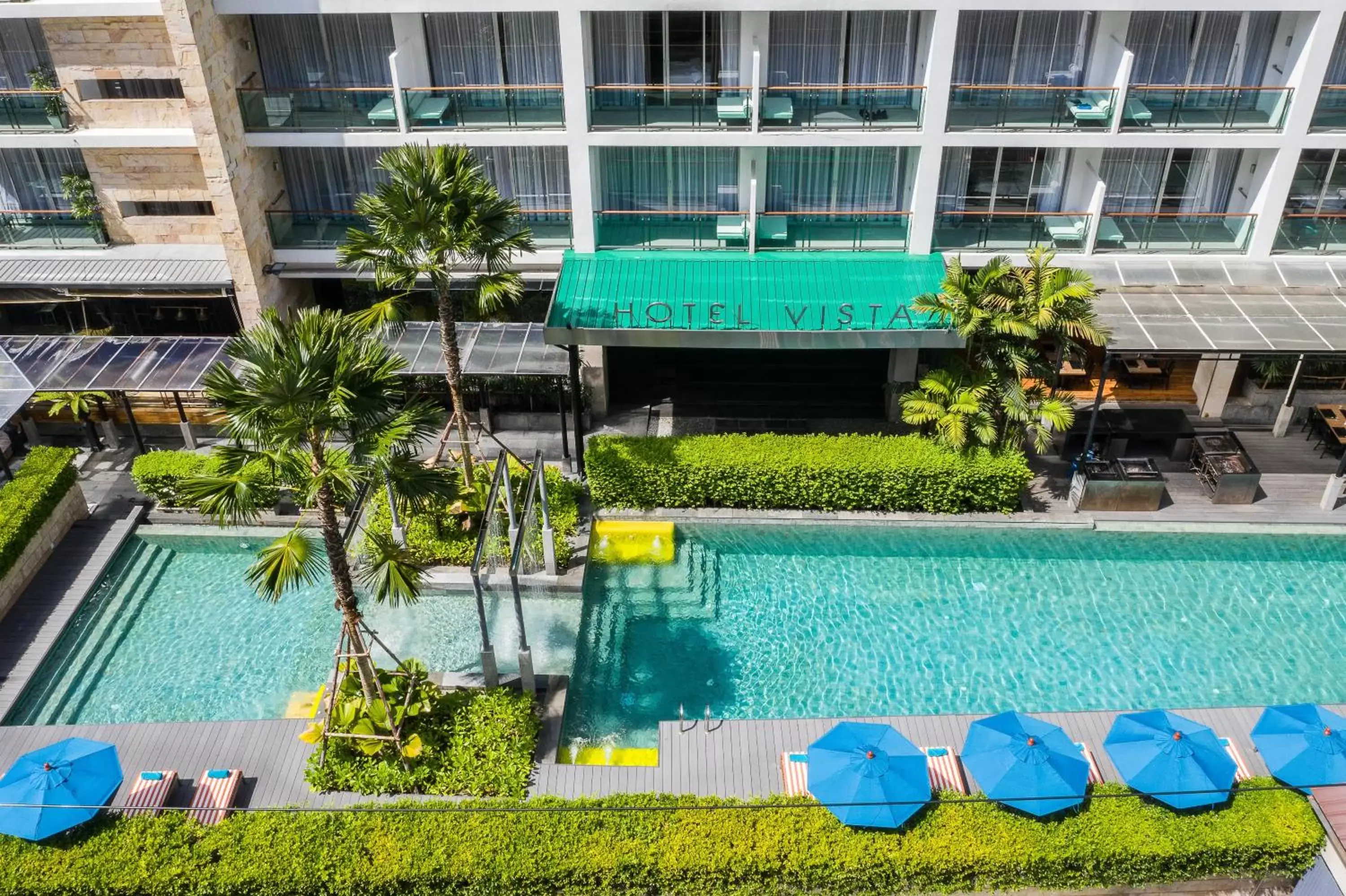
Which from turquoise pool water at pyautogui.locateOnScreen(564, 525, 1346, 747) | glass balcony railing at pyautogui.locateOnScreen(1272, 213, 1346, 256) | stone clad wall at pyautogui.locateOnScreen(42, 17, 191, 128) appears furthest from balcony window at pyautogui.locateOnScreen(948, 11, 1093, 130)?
stone clad wall at pyautogui.locateOnScreen(42, 17, 191, 128)

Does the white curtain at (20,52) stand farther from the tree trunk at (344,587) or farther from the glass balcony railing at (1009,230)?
the glass balcony railing at (1009,230)

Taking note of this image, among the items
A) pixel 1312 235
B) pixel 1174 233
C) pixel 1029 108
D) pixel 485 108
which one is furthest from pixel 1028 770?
pixel 485 108

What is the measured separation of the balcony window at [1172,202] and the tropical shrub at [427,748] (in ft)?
67.8

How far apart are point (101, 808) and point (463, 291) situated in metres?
17.6

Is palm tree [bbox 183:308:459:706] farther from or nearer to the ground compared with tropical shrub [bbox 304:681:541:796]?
farther from the ground

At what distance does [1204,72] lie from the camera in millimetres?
26953

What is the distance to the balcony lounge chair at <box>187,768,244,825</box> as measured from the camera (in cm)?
1820

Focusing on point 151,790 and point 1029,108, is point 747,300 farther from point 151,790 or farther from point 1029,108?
point 151,790

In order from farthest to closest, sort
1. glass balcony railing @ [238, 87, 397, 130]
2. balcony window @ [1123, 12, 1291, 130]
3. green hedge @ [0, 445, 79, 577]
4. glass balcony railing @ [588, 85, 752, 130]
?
glass balcony railing @ [238, 87, 397, 130] → glass balcony railing @ [588, 85, 752, 130] → balcony window @ [1123, 12, 1291, 130] → green hedge @ [0, 445, 79, 577]

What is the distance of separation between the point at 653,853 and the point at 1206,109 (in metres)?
24.3

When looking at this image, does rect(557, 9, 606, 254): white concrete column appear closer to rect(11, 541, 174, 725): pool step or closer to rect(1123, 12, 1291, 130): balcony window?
rect(11, 541, 174, 725): pool step

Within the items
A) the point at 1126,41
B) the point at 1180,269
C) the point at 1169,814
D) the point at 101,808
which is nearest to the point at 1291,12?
the point at 1126,41

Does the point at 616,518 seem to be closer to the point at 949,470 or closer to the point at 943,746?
the point at 949,470

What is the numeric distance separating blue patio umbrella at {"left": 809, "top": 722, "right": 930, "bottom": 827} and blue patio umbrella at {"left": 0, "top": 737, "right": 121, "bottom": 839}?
12618 millimetres
